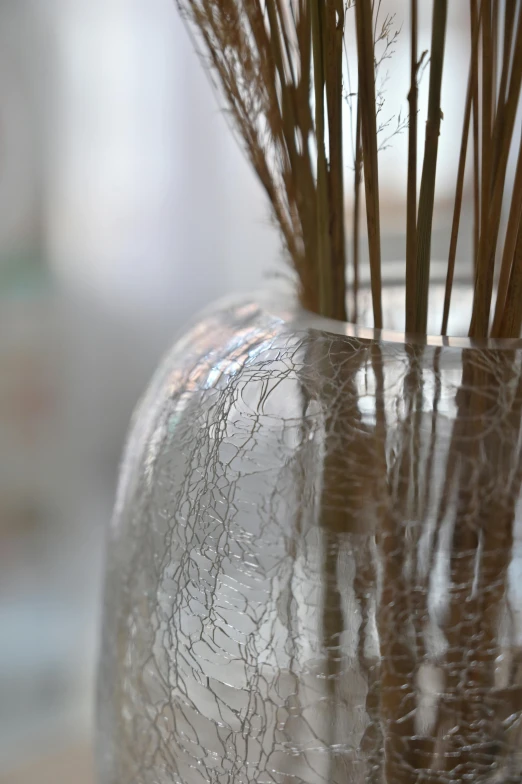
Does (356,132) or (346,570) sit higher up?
(356,132)

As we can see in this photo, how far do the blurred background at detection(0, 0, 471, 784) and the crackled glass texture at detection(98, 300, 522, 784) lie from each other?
517 mm

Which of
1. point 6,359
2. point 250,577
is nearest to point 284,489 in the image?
point 250,577

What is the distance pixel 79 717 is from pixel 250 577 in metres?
0.83

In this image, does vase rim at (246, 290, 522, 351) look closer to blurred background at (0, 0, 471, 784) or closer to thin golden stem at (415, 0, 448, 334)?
thin golden stem at (415, 0, 448, 334)

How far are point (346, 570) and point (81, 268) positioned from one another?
2.38ft

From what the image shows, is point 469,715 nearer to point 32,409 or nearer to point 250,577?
point 250,577

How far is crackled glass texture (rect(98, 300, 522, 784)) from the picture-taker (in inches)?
10.0

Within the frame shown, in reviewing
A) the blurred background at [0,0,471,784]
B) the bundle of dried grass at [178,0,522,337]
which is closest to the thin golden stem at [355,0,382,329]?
the bundle of dried grass at [178,0,522,337]

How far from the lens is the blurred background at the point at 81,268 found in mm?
847

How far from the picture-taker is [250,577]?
0.28 meters

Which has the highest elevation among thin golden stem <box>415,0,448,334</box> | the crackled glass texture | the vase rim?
thin golden stem <box>415,0,448,334</box>

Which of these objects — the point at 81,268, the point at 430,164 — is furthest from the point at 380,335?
the point at 81,268

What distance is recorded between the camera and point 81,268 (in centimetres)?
92

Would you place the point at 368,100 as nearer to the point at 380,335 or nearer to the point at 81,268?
the point at 380,335
